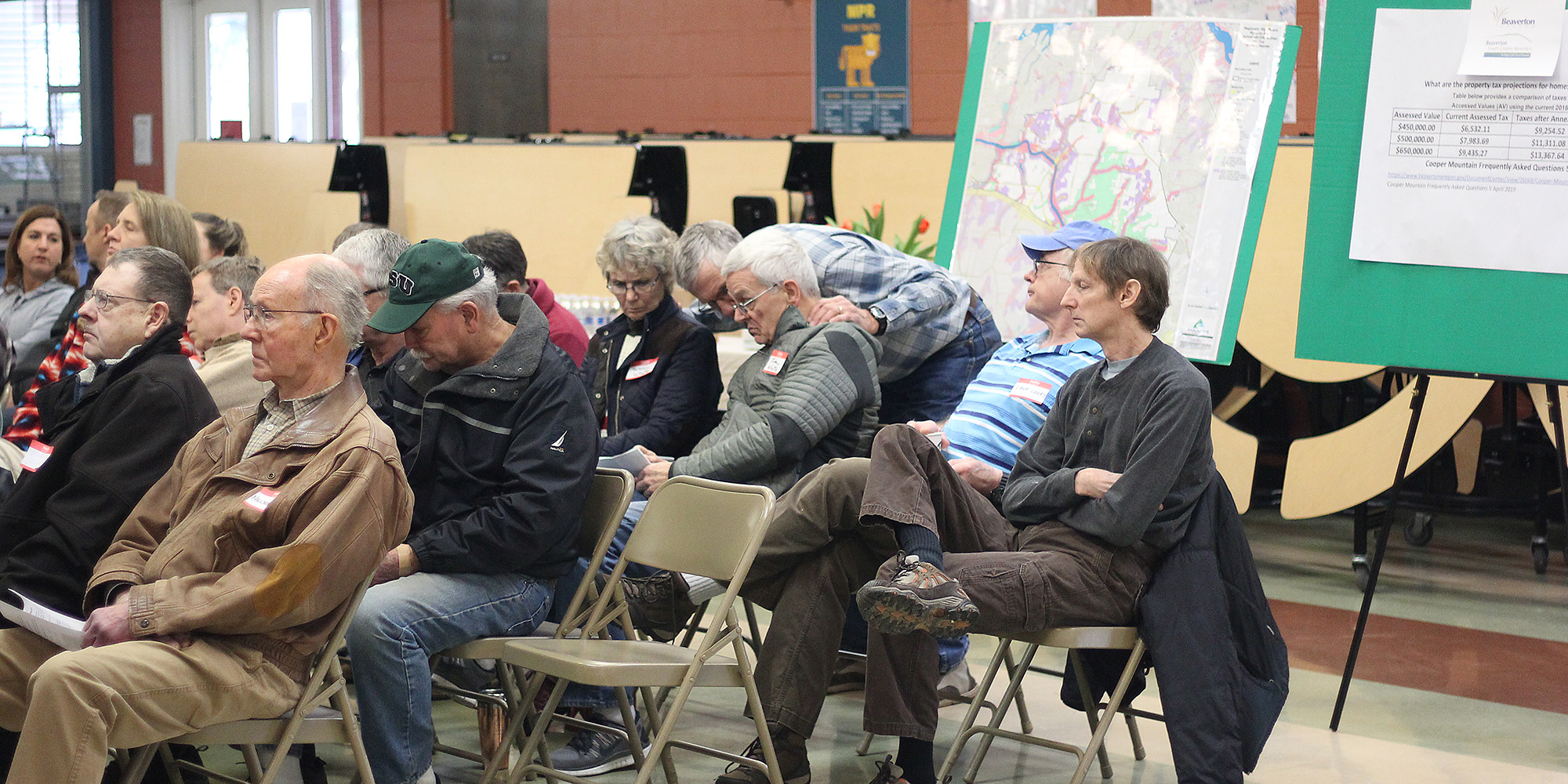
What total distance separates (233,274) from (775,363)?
52.4 inches

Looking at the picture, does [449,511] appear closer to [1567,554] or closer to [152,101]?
[1567,554]

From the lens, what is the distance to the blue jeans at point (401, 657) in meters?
2.53

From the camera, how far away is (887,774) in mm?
→ 2910

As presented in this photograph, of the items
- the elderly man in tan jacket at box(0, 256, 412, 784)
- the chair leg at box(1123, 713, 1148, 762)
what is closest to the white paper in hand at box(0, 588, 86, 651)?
the elderly man in tan jacket at box(0, 256, 412, 784)

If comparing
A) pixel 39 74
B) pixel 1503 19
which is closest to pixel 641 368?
pixel 1503 19

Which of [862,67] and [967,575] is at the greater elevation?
[862,67]

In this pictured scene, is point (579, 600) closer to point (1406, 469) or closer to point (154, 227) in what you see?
point (1406, 469)

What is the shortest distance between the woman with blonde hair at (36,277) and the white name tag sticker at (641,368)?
2477mm

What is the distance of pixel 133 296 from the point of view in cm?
280

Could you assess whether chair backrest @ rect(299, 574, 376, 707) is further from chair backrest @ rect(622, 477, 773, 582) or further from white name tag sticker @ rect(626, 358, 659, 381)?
white name tag sticker @ rect(626, 358, 659, 381)

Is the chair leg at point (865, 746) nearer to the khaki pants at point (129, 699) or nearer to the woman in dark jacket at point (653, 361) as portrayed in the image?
the woman in dark jacket at point (653, 361)

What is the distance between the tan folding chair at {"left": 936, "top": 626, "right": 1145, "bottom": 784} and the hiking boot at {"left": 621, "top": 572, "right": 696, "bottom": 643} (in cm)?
67

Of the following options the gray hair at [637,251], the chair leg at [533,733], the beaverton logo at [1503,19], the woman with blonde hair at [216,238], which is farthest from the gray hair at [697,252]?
the woman with blonde hair at [216,238]

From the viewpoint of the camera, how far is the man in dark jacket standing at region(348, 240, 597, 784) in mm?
2654
